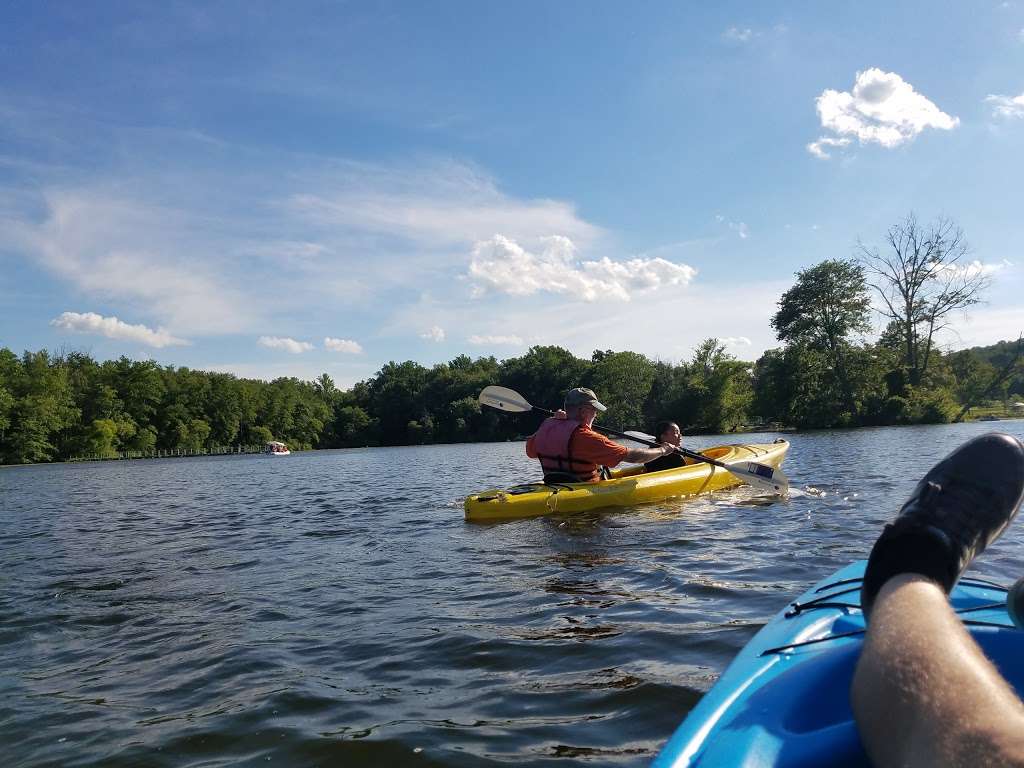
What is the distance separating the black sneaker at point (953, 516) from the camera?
64.1 inches

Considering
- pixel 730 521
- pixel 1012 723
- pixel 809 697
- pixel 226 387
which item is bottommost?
pixel 730 521

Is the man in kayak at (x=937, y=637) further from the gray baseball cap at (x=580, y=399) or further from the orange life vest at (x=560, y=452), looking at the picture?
the orange life vest at (x=560, y=452)

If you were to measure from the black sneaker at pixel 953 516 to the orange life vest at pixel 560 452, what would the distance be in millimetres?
5304

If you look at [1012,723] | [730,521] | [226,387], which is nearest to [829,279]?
[730,521]

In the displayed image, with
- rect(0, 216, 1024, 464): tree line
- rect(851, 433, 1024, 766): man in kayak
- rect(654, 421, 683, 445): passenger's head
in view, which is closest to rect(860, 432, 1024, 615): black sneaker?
rect(851, 433, 1024, 766): man in kayak

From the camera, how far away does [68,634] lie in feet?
12.9

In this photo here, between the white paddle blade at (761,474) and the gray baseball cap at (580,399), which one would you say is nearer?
the gray baseball cap at (580,399)

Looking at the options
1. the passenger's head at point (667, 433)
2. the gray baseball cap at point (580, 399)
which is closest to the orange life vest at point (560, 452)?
the gray baseball cap at point (580, 399)

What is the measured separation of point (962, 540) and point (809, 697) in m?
0.55

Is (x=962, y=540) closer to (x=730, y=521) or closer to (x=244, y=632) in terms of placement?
(x=244, y=632)

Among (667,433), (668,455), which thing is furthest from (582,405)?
(668,455)

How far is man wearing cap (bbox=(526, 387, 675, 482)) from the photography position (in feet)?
23.3

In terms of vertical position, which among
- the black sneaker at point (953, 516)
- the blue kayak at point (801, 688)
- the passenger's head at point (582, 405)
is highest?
the passenger's head at point (582, 405)

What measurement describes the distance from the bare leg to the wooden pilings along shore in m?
57.3
